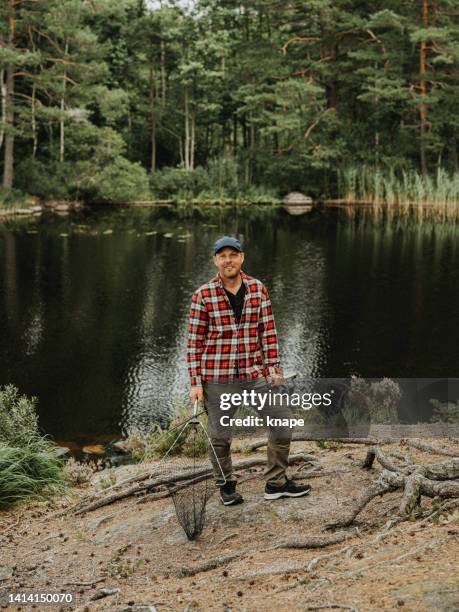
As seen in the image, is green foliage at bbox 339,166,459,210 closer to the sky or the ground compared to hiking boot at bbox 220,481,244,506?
closer to the sky

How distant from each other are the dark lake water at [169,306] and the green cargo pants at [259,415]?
535 cm

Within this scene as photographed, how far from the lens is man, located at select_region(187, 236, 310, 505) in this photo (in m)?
5.04

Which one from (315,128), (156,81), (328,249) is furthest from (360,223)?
(156,81)

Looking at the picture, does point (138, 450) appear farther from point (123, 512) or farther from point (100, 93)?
point (100, 93)

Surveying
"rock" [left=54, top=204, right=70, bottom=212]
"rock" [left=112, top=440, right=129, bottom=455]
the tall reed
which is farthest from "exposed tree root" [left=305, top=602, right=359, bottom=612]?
"rock" [left=54, top=204, right=70, bottom=212]

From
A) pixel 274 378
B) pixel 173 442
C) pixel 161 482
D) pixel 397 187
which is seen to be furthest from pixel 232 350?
pixel 397 187

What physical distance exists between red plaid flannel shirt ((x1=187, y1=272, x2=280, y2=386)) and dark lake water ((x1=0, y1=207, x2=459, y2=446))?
557 cm

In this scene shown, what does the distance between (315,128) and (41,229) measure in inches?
692

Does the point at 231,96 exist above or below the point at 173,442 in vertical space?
above

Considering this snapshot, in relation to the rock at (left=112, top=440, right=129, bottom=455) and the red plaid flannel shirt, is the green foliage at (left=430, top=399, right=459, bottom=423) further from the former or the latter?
the red plaid flannel shirt

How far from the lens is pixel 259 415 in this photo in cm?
524

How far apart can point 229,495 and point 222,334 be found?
1114 millimetres

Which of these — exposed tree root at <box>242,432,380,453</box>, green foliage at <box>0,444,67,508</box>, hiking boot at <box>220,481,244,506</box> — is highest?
hiking boot at <box>220,481,244,506</box>

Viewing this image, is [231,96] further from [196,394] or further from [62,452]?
[196,394]
